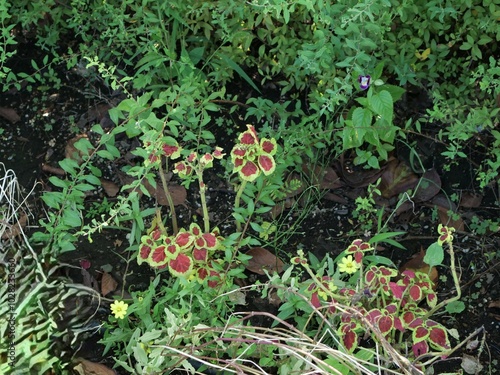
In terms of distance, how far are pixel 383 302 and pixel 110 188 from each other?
1.24 metres

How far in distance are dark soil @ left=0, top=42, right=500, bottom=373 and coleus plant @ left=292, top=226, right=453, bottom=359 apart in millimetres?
334

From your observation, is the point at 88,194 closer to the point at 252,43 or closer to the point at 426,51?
the point at 252,43

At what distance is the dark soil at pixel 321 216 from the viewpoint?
2.68 m

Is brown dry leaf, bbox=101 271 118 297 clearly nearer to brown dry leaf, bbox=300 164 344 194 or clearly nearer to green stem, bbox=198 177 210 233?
green stem, bbox=198 177 210 233

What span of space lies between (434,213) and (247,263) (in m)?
0.79

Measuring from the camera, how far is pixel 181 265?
2322 mm

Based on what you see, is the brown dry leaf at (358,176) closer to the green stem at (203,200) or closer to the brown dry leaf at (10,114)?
the green stem at (203,200)

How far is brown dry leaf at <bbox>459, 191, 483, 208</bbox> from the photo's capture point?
9.55 feet

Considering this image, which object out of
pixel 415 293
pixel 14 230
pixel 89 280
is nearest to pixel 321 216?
pixel 415 293

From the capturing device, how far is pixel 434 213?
2857 mm

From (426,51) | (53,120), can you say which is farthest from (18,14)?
(426,51)

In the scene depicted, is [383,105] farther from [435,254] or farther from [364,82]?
[435,254]

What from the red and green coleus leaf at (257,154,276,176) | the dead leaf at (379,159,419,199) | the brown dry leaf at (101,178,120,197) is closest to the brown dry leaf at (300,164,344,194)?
the dead leaf at (379,159,419,199)

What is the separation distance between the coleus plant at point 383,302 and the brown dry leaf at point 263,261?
367 millimetres
